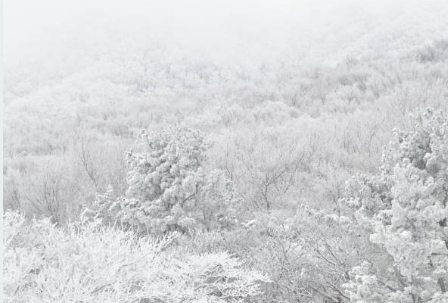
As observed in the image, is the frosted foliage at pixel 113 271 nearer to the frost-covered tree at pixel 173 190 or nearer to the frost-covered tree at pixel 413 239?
the frost-covered tree at pixel 173 190

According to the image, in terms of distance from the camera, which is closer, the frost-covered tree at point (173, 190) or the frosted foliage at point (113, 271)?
the frosted foliage at point (113, 271)

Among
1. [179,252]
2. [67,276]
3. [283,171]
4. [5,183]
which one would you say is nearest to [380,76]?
[283,171]

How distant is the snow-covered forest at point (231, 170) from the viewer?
10.1 meters

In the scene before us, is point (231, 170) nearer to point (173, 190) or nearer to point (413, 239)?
point (173, 190)

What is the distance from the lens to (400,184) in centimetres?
711

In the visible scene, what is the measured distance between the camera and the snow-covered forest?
33.2ft

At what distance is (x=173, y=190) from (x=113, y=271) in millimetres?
3447

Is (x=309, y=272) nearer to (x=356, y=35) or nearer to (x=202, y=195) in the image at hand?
(x=202, y=195)

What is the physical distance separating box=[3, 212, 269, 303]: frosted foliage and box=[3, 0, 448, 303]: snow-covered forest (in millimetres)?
69

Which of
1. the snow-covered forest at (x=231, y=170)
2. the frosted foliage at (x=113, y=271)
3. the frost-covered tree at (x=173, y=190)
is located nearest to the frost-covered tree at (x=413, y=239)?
the snow-covered forest at (x=231, y=170)

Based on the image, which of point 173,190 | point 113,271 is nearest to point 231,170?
point 173,190

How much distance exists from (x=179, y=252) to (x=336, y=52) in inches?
2343

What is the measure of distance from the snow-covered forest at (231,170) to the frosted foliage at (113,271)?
7 centimetres

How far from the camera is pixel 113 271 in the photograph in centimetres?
1176
